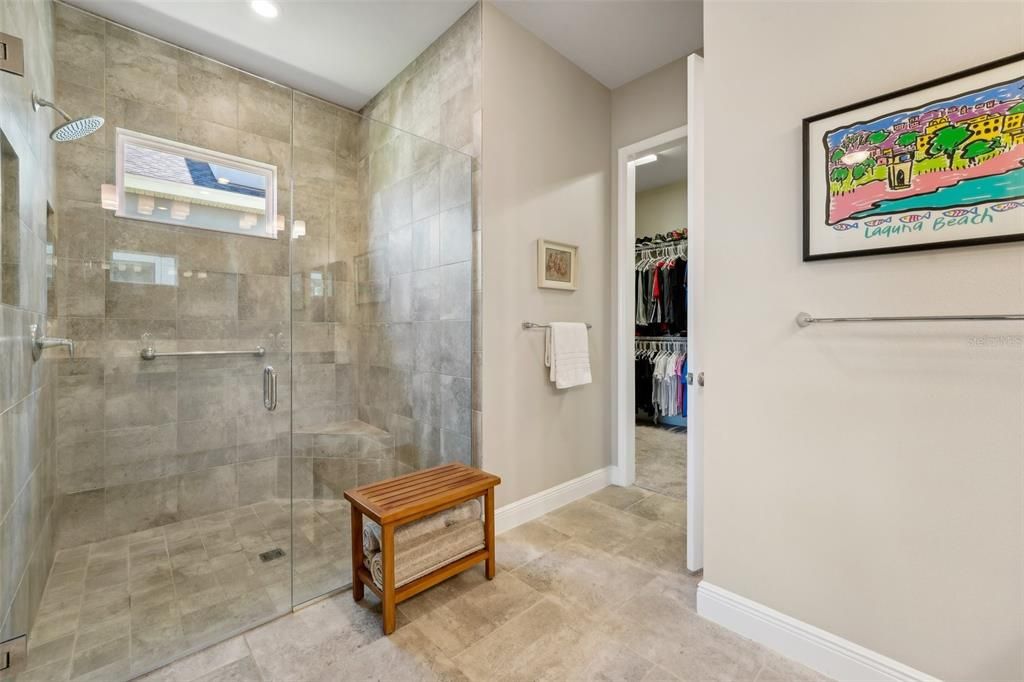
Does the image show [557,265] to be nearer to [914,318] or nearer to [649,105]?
[649,105]

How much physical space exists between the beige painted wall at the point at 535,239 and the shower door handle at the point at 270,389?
1.13 meters

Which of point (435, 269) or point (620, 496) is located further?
point (620, 496)

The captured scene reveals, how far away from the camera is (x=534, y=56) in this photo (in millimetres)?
2564

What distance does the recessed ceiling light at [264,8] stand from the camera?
2.24m

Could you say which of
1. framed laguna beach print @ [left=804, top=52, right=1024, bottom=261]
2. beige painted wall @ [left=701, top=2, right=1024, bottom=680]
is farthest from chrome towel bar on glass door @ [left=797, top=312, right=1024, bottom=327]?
framed laguna beach print @ [left=804, top=52, right=1024, bottom=261]

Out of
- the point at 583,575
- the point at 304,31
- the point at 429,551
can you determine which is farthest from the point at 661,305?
the point at 304,31

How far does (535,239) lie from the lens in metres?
2.58

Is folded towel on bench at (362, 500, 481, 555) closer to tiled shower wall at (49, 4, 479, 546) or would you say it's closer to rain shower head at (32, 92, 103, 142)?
tiled shower wall at (49, 4, 479, 546)

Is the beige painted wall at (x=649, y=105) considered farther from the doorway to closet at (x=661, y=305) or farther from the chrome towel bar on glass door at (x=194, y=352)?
the chrome towel bar on glass door at (x=194, y=352)

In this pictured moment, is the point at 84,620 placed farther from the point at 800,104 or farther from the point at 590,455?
the point at 800,104

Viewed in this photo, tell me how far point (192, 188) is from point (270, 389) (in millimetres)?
1131

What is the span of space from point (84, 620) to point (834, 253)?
9.73 ft

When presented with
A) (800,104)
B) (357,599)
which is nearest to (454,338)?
(357,599)

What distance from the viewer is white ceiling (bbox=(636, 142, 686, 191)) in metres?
4.17
